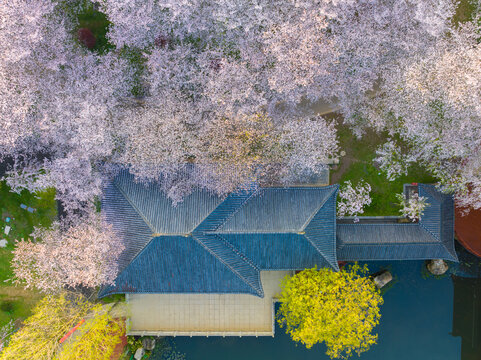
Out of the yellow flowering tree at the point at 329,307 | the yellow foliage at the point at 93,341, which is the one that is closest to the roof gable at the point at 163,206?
the yellow foliage at the point at 93,341

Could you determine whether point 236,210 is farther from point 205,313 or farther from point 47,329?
point 47,329

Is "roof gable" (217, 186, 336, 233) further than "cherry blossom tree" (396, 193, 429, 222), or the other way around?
"cherry blossom tree" (396, 193, 429, 222)

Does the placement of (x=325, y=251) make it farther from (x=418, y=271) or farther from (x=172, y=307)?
(x=172, y=307)

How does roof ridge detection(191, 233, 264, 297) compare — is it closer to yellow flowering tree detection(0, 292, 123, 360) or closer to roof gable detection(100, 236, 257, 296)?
roof gable detection(100, 236, 257, 296)

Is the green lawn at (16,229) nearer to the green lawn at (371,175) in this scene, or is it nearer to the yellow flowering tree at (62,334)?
the yellow flowering tree at (62,334)

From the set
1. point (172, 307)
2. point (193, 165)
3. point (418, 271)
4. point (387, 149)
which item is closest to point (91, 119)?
point (193, 165)

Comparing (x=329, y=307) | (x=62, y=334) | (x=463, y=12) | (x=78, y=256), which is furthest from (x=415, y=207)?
(x=62, y=334)

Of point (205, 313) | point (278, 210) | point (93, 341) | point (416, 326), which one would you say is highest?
point (278, 210)

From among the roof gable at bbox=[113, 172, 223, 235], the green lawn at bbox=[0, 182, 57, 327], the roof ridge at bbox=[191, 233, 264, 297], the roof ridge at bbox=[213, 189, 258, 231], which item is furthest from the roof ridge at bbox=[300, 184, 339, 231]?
the green lawn at bbox=[0, 182, 57, 327]
